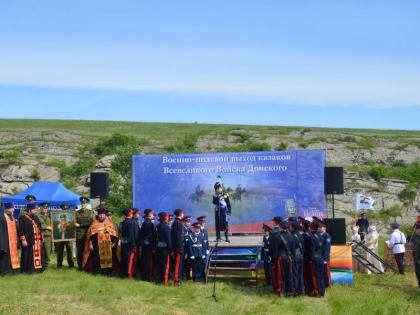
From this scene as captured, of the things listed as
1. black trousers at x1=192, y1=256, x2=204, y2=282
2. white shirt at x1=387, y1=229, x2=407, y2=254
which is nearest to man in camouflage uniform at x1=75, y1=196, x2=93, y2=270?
black trousers at x1=192, y1=256, x2=204, y2=282

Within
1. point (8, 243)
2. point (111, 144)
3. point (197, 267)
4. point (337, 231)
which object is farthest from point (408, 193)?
point (8, 243)

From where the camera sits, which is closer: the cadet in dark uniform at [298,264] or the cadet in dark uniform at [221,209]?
the cadet in dark uniform at [298,264]

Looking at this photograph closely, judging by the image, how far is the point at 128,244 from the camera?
1345 centimetres

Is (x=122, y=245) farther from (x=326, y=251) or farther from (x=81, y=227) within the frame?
(x=326, y=251)

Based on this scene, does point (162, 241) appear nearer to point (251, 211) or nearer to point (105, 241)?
point (105, 241)

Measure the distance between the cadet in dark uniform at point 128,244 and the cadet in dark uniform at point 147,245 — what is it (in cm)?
24

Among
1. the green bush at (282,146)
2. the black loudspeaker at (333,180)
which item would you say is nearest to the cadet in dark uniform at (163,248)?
the black loudspeaker at (333,180)

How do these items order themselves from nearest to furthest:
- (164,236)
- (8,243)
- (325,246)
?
(325,246)
(8,243)
(164,236)

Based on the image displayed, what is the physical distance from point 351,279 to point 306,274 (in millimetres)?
2183

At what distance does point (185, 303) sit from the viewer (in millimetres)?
11148

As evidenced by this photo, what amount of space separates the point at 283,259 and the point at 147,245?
3.71m

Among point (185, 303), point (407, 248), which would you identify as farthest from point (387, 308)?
point (407, 248)

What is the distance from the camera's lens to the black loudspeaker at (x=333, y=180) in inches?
626

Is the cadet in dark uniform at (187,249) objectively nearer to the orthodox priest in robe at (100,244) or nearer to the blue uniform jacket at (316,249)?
the orthodox priest in robe at (100,244)
